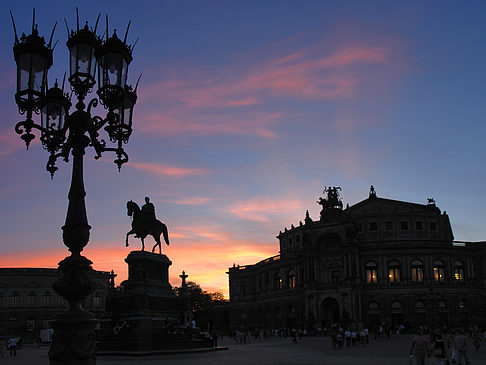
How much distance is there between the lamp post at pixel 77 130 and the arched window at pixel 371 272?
7728cm

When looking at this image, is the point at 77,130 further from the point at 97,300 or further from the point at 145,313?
the point at 97,300

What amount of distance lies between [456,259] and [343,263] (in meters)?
18.1

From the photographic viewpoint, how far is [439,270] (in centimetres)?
8600

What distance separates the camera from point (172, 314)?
38.8 m

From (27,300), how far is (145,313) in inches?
2770

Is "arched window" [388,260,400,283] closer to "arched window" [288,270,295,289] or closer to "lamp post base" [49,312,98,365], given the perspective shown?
"arched window" [288,270,295,289]

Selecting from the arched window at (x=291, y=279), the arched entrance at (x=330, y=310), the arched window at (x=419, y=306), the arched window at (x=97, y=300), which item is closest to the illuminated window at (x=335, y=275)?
the arched entrance at (x=330, y=310)

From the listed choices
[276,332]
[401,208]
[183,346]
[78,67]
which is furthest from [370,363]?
[401,208]

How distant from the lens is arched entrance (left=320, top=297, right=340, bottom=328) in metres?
86.6

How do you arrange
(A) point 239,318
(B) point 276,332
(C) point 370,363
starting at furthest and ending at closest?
(A) point 239,318 → (B) point 276,332 → (C) point 370,363

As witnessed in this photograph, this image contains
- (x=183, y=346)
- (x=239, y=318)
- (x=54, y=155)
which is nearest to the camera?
(x=54, y=155)

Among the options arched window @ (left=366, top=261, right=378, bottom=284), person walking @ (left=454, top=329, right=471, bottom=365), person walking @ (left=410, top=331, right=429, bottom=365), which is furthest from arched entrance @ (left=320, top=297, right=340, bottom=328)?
person walking @ (left=410, top=331, right=429, bottom=365)

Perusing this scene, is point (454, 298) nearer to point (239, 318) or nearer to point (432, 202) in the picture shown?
point (432, 202)

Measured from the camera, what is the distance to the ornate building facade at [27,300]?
95.4m
